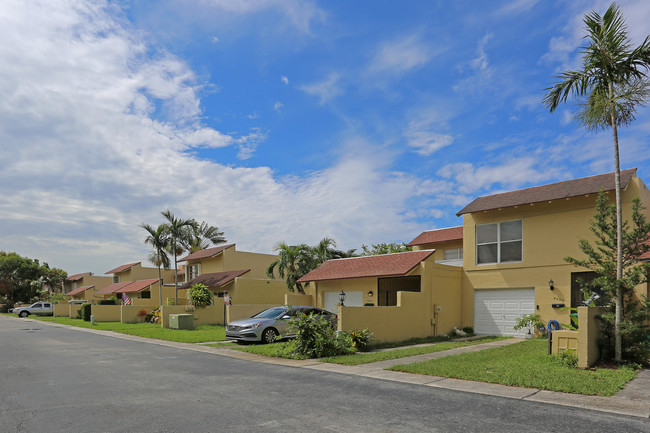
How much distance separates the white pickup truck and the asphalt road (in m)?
42.6

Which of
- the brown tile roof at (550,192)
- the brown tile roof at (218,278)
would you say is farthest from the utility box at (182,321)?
the brown tile roof at (550,192)

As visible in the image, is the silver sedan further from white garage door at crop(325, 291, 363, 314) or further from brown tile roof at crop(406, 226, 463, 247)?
brown tile roof at crop(406, 226, 463, 247)

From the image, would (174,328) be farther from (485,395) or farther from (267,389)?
(485,395)

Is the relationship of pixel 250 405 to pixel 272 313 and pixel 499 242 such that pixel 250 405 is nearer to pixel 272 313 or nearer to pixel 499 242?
pixel 272 313

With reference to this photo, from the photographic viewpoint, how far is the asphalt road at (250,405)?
6090 millimetres

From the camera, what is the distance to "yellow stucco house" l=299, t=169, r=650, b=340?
55.5ft

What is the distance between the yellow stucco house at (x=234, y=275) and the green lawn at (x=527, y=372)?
64.7ft

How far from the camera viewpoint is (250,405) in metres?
7.20

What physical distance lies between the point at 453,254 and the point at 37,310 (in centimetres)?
4346

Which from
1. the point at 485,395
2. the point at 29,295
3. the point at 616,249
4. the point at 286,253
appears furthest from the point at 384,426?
the point at 29,295

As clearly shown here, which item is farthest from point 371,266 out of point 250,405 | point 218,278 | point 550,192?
point 250,405

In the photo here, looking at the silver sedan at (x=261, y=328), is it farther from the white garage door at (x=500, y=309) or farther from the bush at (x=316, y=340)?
the white garage door at (x=500, y=309)

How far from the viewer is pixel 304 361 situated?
12.7 m

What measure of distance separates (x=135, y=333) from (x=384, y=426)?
792 inches
